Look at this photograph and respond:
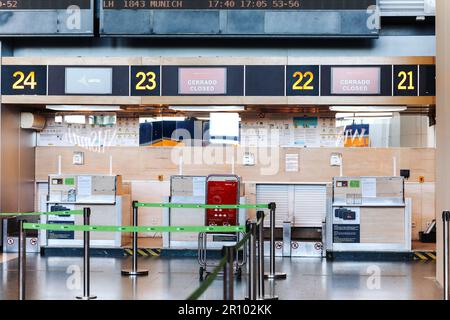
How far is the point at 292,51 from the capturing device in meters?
14.8

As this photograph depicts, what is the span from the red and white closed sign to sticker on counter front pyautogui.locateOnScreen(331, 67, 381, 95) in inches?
76.8

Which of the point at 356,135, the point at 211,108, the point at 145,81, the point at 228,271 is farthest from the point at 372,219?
the point at 228,271

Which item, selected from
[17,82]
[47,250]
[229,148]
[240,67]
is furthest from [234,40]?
[47,250]

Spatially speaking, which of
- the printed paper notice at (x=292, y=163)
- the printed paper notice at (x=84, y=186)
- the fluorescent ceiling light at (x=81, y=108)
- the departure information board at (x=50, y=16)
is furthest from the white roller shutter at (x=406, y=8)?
the printed paper notice at (x=84, y=186)

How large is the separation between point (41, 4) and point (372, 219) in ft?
22.5

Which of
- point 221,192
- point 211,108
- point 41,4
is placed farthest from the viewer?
point 211,108

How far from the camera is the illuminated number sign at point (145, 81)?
1428 cm

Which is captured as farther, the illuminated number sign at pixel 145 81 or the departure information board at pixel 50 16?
the illuminated number sign at pixel 145 81

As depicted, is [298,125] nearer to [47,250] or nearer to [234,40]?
[234,40]

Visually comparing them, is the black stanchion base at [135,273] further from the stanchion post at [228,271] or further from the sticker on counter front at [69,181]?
the stanchion post at [228,271]

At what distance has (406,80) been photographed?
13969 mm

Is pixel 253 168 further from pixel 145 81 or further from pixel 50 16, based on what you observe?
pixel 50 16

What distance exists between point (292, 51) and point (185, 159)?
3115 millimetres

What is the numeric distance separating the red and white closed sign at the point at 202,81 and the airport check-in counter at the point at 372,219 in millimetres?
2783
